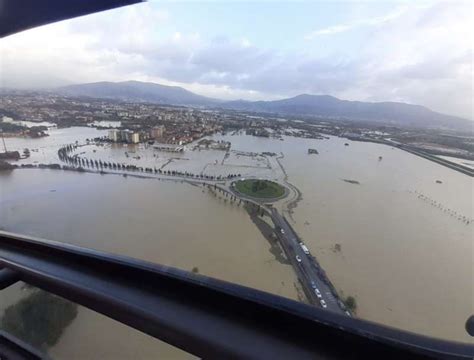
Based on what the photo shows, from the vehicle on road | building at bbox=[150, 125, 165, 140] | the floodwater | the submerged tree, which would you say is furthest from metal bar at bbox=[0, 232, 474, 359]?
building at bbox=[150, 125, 165, 140]

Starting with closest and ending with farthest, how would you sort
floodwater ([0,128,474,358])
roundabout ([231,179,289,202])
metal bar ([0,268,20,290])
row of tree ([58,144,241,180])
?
metal bar ([0,268,20,290])
floodwater ([0,128,474,358])
roundabout ([231,179,289,202])
row of tree ([58,144,241,180])

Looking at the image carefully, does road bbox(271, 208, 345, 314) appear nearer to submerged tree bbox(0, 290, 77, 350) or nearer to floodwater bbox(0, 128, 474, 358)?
floodwater bbox(0, 128, 474, 358)

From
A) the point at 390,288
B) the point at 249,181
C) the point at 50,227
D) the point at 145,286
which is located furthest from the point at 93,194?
the point at 145,286

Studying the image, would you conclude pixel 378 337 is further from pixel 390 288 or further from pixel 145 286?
pixel 390 288

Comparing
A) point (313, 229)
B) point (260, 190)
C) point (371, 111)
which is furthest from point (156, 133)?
point (313, 229)

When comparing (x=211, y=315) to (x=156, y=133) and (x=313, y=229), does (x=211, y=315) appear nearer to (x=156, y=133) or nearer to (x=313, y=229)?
(x=313, y=229)

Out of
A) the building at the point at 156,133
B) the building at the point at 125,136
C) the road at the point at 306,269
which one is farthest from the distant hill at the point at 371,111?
the building at the point at 125,136

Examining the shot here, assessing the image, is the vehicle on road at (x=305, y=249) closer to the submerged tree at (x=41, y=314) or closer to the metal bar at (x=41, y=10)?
the submerged tree at (x=41, y=314)
